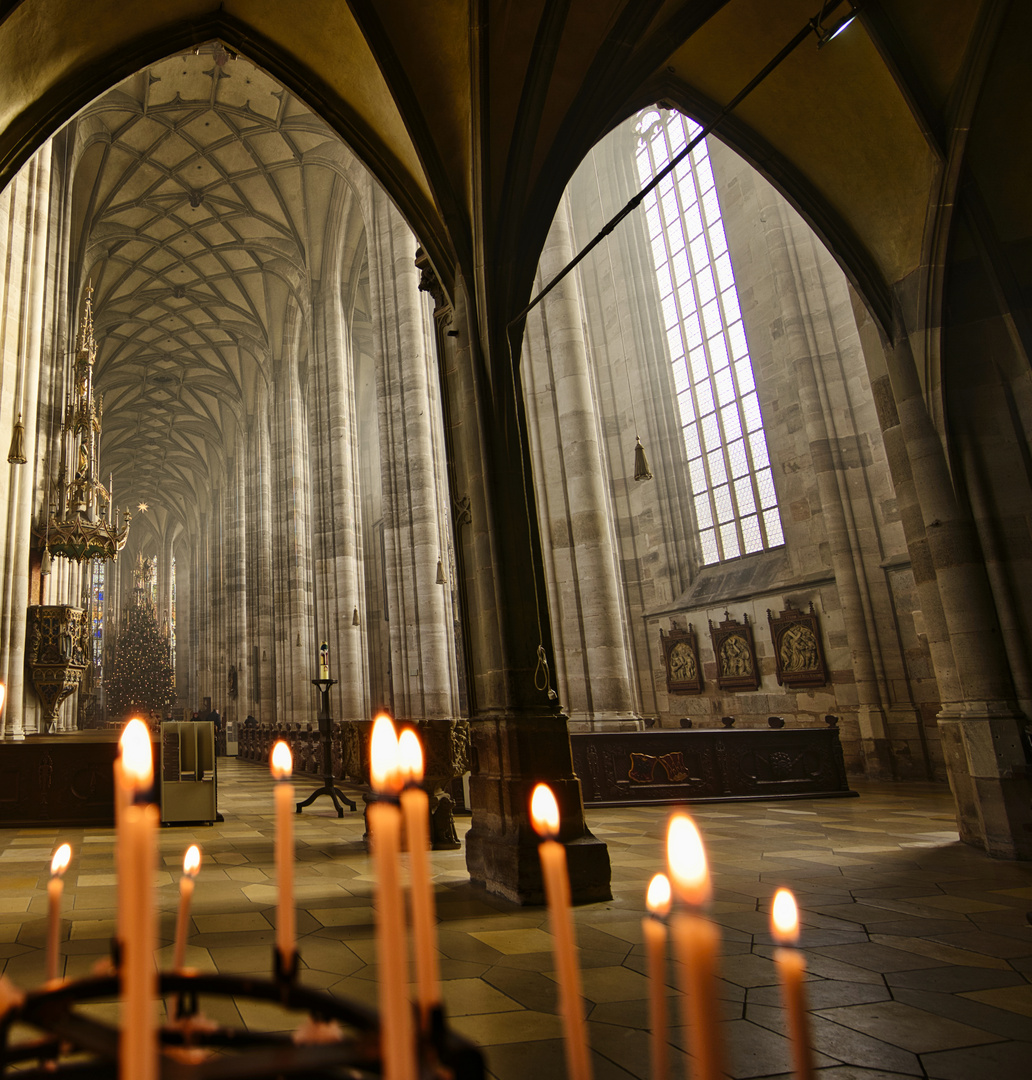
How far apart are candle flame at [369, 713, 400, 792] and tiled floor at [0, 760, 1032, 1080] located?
2.04m

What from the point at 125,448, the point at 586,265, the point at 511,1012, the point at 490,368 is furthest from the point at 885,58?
the point at 125,448

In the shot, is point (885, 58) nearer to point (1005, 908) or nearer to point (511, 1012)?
point (1005, 908)

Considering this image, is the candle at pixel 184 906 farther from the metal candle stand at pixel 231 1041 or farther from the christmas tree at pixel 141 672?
the christmas tree at pixel 141 672

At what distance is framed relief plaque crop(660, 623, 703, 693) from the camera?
16.2 metres

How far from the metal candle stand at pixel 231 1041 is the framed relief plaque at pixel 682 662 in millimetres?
15852

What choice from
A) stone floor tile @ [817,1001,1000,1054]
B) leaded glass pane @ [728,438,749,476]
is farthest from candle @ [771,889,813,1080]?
leaded glass pane @ [728,438,749,476]

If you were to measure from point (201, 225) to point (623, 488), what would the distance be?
14.5 meters

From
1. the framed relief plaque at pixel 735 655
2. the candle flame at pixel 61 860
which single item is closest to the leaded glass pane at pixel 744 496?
the framed relief plaque at pixel 735 655

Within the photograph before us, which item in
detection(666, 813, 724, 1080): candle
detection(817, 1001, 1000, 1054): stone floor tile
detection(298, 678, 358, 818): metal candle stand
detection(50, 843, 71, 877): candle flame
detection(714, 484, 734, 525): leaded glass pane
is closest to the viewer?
detection(666, 813, 724, 1080): candle

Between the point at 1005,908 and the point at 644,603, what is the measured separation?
539 inches

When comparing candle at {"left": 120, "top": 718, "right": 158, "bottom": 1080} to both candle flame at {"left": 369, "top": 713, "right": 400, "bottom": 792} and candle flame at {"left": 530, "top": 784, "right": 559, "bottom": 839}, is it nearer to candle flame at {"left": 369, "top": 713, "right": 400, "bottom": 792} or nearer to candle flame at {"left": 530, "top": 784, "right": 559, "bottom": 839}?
candle flame at {"left": 369, "top": 713, "right": 400, "bottom": 792}

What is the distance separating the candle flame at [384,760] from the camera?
74 cm

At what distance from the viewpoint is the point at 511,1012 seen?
296cm

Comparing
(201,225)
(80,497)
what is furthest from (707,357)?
(201,225)
